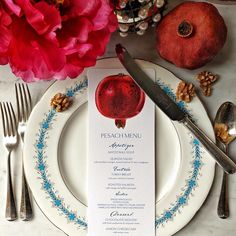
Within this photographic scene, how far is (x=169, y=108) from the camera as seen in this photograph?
617 millimetres

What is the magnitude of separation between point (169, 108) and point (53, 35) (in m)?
0.18

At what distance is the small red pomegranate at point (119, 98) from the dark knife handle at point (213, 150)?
0.07 meters

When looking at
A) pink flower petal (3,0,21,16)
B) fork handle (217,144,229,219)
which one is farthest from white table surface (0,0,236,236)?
pink flower petal (3,0,21,16)

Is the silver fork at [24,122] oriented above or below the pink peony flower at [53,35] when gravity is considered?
below

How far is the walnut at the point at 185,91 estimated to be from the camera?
0.64m

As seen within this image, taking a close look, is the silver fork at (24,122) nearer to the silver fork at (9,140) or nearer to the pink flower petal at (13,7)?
the silver fork at (9,140)

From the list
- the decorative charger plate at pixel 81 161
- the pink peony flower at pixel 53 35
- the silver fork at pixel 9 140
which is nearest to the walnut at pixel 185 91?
the decorative charger plate at pixel 81 161

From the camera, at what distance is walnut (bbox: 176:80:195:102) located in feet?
2.11

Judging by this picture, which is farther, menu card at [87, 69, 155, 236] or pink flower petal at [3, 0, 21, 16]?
menu card at [87, 69, 155, 236]

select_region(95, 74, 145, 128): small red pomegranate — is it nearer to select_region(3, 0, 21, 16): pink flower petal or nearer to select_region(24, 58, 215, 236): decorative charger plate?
select_region(24, 58, 215, 236): decorative charger plate

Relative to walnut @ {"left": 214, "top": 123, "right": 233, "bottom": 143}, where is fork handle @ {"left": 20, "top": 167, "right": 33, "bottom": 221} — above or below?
below

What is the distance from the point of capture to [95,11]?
562mm

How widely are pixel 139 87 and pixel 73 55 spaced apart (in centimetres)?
11

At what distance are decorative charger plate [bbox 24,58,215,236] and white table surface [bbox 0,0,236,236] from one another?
1 centimetres
